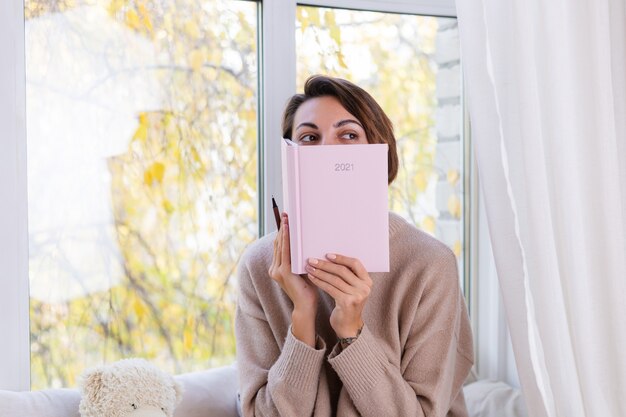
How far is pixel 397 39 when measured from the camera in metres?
1.92

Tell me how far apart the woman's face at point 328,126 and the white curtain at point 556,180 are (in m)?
0.23

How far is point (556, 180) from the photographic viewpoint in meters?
1.40

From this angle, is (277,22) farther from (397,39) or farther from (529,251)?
(529,251)

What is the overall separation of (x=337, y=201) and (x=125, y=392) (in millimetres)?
523

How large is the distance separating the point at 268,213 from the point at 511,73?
688mm

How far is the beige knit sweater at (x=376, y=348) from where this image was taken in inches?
52.7

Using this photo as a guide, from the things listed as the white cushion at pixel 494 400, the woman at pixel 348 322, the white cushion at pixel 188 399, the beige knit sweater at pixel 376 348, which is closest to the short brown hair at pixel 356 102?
the woman at pixel 348 322

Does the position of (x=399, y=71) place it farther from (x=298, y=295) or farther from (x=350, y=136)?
(x=298, y=295)

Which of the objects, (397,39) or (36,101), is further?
(397,39)

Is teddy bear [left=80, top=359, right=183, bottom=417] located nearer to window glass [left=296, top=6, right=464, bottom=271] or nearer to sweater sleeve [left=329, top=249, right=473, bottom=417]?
sweater sleeve [left=329, top=249, right=473, bottom=417]

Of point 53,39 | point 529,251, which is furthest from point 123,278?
point 529,251

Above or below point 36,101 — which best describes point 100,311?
below

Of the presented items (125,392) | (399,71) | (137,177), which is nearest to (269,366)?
(125,392)

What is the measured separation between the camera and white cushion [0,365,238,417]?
138 cm
